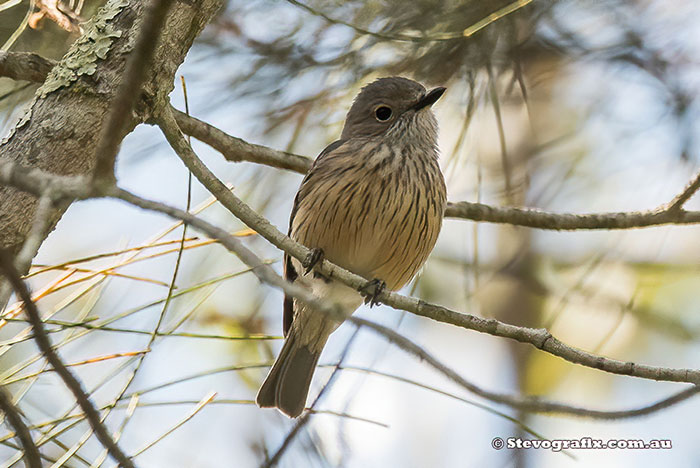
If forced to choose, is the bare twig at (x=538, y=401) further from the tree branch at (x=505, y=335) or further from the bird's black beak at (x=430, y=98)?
the bird's black beak at (x=430, y=98)

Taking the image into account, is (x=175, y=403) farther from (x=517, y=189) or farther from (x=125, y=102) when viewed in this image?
(x=517, y=189)

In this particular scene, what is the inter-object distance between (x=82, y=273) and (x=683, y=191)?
8.19 feet

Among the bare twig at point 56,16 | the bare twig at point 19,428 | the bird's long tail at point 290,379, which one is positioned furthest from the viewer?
the bird's long tail at point 290,379

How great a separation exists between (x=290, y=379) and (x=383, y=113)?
58.0 inches

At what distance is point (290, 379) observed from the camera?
13.5 ft

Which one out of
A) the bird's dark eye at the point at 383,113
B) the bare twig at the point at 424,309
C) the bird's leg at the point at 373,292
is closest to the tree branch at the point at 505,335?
the bare twig at the point at 424,309

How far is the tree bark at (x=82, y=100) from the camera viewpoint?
251 cm

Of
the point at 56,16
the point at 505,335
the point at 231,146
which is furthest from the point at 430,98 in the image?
the point at 56,16

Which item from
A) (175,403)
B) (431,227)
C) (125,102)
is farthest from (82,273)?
(125,102)

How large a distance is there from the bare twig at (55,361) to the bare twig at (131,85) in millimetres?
263

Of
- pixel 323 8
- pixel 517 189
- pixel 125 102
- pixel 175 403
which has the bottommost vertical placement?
pixel 125 102

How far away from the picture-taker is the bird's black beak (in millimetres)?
3893

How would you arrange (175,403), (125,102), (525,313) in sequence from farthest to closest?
(525,313) → (175,403) → (125,102)

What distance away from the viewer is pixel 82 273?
3371 mm
